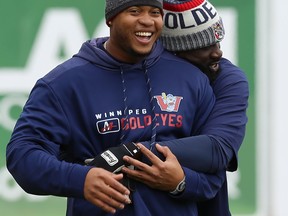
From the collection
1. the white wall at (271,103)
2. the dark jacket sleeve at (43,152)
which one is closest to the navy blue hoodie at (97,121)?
the dark jacket sleeve at (43,152)

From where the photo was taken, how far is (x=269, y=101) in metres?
6.61

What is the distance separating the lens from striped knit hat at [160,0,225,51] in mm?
3852

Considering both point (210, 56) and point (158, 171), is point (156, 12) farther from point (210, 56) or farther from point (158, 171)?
point (158, 171)

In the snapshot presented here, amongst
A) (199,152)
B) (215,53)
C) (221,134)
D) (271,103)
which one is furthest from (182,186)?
(271,103)

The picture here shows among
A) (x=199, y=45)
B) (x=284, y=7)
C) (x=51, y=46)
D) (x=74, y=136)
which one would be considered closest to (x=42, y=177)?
(x=74, y=136)

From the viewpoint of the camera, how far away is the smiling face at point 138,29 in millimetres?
3586

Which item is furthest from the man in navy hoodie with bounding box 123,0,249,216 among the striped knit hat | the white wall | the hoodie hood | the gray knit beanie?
the white wall

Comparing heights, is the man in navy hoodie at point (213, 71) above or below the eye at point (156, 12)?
below

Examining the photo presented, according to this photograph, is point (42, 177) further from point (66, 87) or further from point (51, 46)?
point (51, 46)

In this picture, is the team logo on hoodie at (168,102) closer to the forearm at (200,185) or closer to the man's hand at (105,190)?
the forearm at (200,185)

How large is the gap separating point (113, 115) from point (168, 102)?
195 mm

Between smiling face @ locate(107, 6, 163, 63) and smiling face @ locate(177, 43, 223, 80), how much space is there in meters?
0.26

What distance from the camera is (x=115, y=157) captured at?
351 centimetres

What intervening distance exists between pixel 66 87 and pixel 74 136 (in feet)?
0.53
